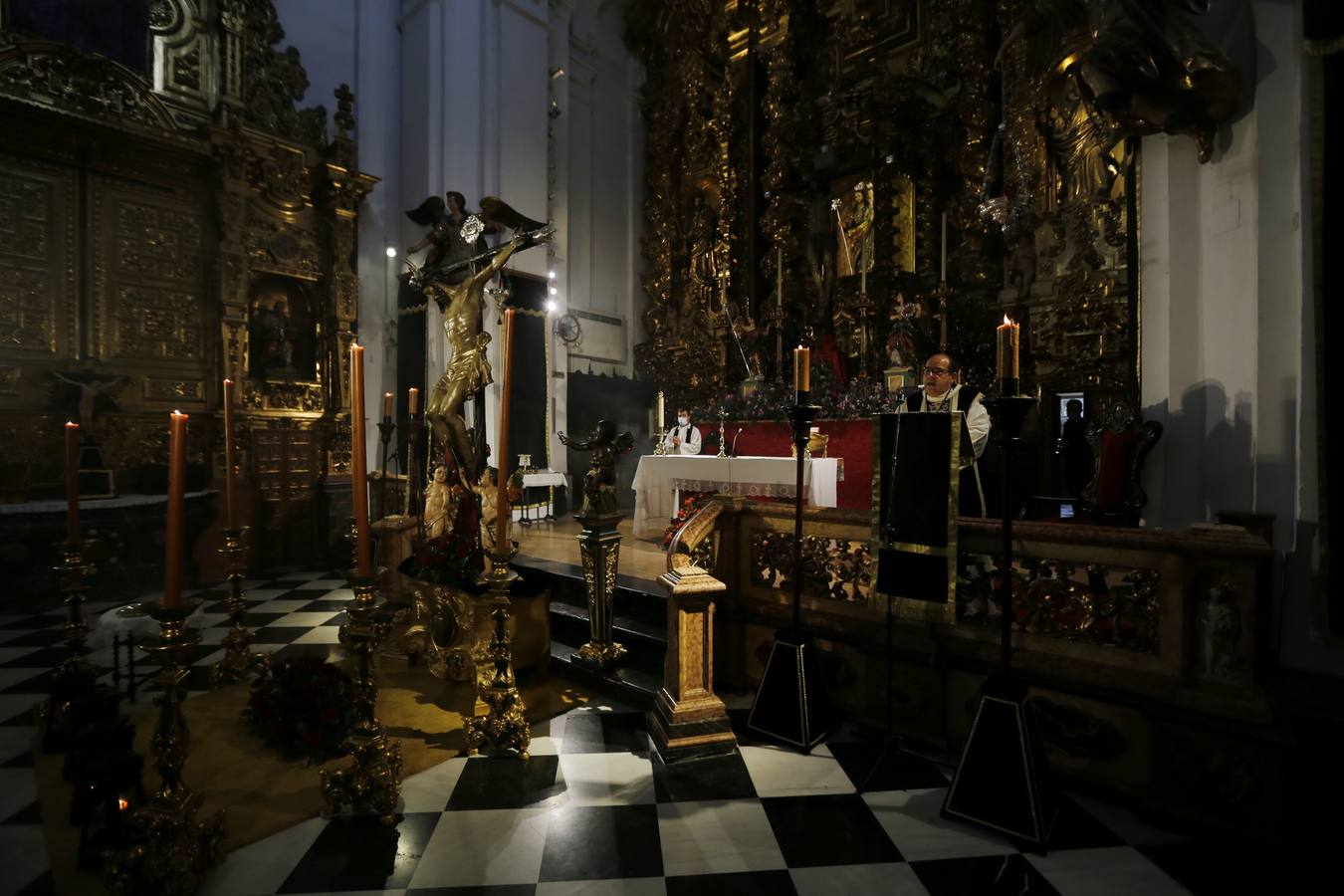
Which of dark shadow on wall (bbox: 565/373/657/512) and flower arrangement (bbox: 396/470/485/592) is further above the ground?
dark shadow on wall (bbox: 565/373/657/512)

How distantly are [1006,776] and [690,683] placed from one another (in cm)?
139

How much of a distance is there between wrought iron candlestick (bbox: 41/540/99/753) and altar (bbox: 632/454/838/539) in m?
4.13

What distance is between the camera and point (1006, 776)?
7.62 feet

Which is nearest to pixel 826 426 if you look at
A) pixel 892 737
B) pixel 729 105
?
pixel 892 737

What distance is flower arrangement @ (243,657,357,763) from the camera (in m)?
2.94

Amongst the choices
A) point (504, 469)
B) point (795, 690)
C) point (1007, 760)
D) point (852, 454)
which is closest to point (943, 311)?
point (852, 454)

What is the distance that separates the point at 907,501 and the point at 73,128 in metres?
9.06

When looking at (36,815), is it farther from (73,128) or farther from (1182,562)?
(73,128)

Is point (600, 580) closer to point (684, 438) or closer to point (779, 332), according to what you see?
point (684, 438)

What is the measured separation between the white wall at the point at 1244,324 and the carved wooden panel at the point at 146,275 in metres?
9.56

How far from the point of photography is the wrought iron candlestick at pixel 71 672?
2.77 meters

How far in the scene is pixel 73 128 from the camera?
6.53 m

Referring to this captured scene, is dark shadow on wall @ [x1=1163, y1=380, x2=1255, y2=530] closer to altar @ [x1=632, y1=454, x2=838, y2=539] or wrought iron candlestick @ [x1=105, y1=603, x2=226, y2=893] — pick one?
altar @ [x1=632, y1=454, x2=838, y2=539]

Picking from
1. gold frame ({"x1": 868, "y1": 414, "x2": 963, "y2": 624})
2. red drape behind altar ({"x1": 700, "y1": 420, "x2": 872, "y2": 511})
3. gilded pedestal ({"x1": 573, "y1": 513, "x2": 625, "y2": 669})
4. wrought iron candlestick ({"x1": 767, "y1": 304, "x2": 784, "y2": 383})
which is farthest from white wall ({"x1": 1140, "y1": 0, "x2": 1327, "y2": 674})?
wrought iron candlestick ({"x1": 767, "y1": 304, "x2": 784, "y2": 383})
